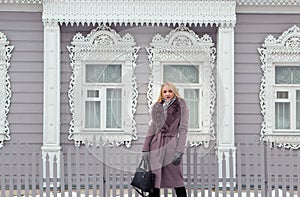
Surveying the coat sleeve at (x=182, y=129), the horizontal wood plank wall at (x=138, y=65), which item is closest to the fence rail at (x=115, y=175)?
the coat sleeve at (x=182, y=129)

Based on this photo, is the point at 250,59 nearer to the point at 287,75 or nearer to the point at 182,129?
the point at 287,75

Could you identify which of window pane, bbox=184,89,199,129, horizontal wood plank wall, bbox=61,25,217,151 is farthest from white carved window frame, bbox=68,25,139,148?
window pane, bbox=184,89,199,129

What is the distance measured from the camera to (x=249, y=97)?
34.5 feet

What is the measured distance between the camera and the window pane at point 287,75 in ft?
34.8

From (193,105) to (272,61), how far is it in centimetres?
157

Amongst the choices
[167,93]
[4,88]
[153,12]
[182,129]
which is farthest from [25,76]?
[182,129]

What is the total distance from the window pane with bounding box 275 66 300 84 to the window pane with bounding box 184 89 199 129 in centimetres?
145

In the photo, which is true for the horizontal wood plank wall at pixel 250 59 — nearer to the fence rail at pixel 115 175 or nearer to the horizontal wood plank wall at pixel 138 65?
the horizontal wood plank wall at pixel 138 65

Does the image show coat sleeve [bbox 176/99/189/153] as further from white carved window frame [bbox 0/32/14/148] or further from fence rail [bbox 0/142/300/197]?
white carved window frame [bbox 0/32/14/148]

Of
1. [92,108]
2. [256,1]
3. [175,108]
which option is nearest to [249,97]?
[256,1]

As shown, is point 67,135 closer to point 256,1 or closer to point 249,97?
point 249,97

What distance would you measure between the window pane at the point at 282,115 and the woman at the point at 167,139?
3.81 meters

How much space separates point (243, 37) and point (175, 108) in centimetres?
365

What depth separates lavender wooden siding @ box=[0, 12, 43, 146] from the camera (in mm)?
10367
